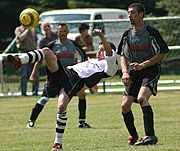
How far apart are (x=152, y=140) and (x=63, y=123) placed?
1249 millimetres

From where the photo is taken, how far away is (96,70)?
7.29 meters

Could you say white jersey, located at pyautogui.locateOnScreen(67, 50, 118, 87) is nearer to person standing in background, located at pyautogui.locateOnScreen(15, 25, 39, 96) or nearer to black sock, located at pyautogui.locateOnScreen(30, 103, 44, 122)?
black sock, located at pyautogui.locateOnScreen(30, 103, 44, 122)

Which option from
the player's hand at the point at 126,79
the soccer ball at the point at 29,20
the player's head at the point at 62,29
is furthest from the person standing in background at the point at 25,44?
the player's hand at the point at 126,79

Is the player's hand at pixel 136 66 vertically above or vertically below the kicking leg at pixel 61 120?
above

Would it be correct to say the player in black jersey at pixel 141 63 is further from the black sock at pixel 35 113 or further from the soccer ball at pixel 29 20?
the soccer ball at pixel 29 20

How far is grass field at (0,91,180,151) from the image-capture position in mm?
6868

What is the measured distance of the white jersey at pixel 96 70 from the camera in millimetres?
7223

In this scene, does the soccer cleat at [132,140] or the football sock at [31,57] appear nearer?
the football sock at [31,57]

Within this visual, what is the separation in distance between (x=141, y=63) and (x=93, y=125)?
9.09 feet

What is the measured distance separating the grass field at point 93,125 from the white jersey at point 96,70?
942 mm

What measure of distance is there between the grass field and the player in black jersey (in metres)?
0.54

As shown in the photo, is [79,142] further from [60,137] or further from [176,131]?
[176,131]

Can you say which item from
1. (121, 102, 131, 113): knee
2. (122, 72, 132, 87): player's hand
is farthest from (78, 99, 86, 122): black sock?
(122, 72, 132, 87): player's hand

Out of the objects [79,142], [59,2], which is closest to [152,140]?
[79,142]
